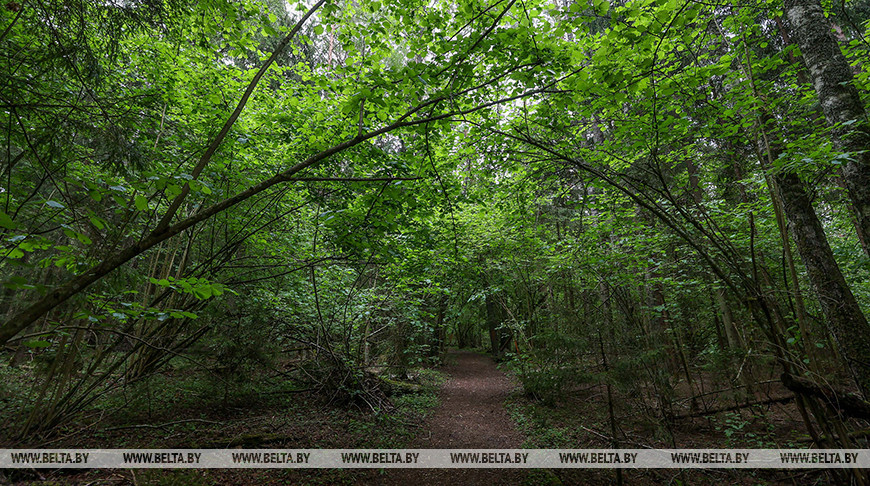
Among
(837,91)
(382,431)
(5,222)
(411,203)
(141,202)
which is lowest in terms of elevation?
(382,431)

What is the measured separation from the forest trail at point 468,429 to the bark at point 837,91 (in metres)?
5.58

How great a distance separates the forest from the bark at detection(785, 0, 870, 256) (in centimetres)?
3

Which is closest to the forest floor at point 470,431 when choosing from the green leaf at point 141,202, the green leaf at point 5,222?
the green leaf at point 141,202

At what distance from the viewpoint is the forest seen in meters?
2.86

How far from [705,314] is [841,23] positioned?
804 centimetres

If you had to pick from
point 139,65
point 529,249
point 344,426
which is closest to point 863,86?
point 529,249

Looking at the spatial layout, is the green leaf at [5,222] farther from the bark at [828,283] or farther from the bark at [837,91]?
the bark at [837,91]

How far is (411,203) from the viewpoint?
288cm

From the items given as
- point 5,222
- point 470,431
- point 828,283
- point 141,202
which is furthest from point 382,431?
point 828,283

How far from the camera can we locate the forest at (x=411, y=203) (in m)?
2.86

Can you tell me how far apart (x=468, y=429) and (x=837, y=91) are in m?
8.09

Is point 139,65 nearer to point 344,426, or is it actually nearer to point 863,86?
point 344,426

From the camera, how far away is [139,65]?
17.2ft

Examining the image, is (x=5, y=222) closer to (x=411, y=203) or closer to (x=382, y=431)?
(x=411, y=203)
